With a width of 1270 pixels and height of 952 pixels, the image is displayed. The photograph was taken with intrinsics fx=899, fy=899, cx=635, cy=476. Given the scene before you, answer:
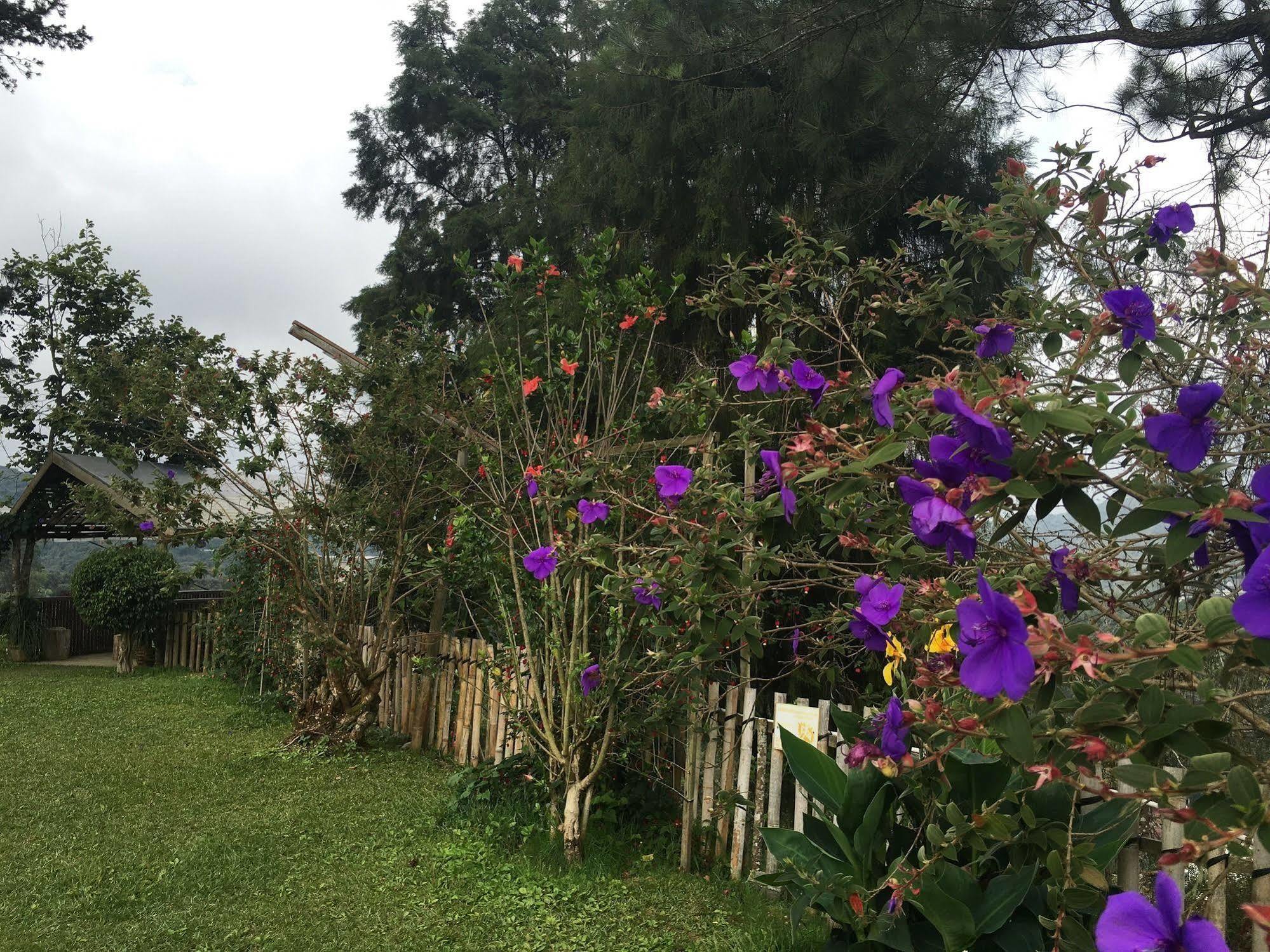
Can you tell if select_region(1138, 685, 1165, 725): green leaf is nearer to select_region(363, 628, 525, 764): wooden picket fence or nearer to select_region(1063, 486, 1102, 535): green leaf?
select_region(1063, 486, 1102, 535): green leaf

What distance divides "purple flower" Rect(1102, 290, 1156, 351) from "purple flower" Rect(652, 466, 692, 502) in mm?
1445

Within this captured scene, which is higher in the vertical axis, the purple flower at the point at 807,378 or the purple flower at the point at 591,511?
the purple flower at the point at 807,378

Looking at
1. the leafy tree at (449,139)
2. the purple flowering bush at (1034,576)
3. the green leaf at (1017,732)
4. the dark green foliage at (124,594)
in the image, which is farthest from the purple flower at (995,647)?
the leafy tree at (449,139)

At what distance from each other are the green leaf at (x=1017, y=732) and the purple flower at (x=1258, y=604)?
0.31 meters

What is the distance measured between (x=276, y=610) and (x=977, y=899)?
7.27 metres

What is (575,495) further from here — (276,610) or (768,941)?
(276,610)

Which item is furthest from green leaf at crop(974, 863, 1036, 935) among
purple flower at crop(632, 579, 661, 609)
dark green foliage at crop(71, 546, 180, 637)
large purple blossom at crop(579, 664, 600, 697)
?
dark green foliage at crop(71, 546, 180, 637)

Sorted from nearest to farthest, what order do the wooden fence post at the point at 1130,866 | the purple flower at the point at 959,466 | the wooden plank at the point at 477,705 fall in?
the purple flower at the point at 959,466, the wooden fence post at the point at 1130,866, the wooden plank at the point at 477,705

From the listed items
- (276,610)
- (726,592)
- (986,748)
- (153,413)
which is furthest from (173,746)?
(986,748)

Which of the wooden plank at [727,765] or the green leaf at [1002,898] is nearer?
the green leaf at [1002,898]

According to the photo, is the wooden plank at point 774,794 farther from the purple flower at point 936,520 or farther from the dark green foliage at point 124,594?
the dark green foliage at point 124,594

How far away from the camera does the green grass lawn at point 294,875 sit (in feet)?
11.3

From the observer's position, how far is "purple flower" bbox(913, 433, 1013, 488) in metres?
1.19

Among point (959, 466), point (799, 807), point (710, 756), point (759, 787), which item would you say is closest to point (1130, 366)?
point (959, 466)
